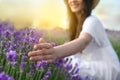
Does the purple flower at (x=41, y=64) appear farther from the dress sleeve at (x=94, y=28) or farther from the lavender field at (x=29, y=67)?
the dress sleeve at (x=94, y=28)

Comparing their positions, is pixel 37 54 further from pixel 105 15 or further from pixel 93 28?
pixel 105 15

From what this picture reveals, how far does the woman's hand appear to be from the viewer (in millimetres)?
1848

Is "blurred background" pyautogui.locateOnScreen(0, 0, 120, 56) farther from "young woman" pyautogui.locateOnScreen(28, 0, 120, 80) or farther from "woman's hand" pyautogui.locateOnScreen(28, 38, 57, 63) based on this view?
"woman's hand" pyautogui.locateOnScreen(28, 38, 57, 63)

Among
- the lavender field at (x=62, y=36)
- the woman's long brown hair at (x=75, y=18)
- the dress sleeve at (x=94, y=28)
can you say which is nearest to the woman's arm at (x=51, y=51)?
the dress sleeve at (x=94, y=28)

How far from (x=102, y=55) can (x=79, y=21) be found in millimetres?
296

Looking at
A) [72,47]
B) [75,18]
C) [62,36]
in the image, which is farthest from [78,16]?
[62,36]

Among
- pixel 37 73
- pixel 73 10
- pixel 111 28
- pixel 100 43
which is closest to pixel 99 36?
pixel 100 43

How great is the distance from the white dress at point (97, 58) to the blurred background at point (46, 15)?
159 cm

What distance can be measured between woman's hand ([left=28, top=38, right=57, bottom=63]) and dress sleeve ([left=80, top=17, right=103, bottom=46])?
61cm

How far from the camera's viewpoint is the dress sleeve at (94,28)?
2.51 meters

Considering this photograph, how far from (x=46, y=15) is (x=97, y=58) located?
5.84ft

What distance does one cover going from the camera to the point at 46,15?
14.4 feet

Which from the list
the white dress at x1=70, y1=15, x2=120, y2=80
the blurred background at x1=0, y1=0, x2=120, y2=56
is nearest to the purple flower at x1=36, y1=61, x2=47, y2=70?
the white dress at x1=70, y1=15, x2=120, y2=80

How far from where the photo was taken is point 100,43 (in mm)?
2717
